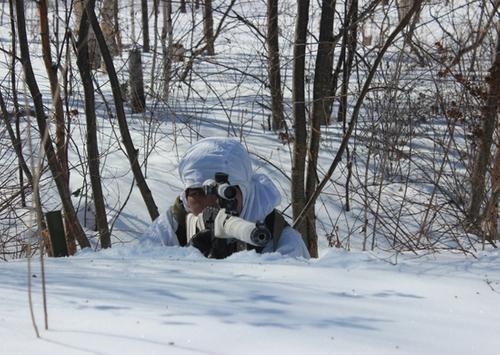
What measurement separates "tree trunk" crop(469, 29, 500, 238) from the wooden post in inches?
105

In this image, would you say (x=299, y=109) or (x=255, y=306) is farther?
(x=299, y=109)

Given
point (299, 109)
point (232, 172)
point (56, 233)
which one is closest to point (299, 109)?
point (299, 109)

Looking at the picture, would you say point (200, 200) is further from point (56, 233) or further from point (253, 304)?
point (253, 304)

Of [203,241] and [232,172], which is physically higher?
[232,172]

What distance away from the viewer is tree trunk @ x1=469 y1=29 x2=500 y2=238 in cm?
480

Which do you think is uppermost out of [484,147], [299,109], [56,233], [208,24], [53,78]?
[208,24]

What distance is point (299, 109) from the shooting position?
4211 mm

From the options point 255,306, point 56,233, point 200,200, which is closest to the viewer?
point 255,306

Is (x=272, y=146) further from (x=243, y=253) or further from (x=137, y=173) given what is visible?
(x=243, y=253)

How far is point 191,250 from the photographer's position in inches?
109

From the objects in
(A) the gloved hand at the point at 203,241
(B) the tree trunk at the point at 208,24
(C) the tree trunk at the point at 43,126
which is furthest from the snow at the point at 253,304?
(B) the tree trunk at the point at 208,24

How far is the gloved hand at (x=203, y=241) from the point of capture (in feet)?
9.81

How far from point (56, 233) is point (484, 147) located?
2855mm

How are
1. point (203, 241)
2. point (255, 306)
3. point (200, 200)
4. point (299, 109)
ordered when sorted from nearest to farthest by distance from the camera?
point (255, 306) → point (203, 241) → point (200, 200) → point (299, 109)
